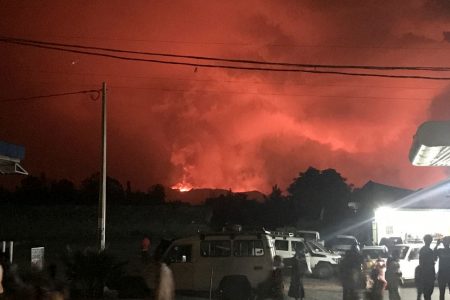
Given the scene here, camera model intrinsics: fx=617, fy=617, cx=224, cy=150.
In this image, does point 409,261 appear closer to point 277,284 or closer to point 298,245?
point 298,245

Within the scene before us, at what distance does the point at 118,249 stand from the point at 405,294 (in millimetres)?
23145

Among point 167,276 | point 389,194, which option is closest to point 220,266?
point 167,276

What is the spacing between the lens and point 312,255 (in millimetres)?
26781

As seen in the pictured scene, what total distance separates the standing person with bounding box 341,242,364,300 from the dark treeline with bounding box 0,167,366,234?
41187 mm

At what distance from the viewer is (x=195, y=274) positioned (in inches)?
657

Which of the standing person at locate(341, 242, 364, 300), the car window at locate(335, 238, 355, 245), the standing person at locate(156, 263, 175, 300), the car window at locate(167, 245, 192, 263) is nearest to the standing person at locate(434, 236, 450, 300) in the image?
the standing person at locate(341, 242, 364, 300)

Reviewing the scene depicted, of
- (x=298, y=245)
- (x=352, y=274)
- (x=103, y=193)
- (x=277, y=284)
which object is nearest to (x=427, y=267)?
(x=352, y=274)

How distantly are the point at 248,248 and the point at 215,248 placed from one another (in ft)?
2.96

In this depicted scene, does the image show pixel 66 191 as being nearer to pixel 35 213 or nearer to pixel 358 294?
pixel 35 213

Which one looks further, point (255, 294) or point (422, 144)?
point (255, 294)

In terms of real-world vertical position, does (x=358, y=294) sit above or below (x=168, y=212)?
below

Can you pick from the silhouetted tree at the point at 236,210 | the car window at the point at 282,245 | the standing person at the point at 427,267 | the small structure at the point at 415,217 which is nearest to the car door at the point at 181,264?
the standing person at the point at 427,267

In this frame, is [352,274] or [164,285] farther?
[352,274]

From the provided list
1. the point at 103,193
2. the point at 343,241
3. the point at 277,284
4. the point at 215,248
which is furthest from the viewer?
the point at 343,241
